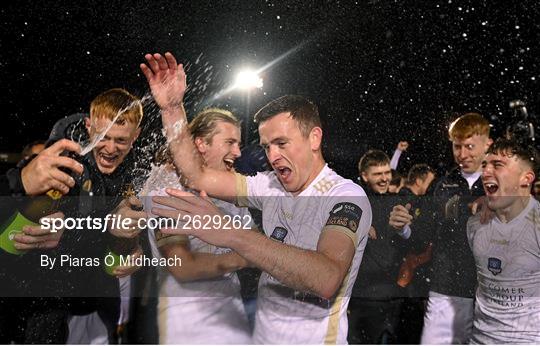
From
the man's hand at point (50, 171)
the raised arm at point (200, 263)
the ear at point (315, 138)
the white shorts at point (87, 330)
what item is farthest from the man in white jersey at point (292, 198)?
the white shorts at point (87, 330)

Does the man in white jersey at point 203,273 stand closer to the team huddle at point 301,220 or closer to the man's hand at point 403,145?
the team huddle at point 301,220

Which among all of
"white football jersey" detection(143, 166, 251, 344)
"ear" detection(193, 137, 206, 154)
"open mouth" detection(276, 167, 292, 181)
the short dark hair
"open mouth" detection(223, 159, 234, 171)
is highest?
the short dark hair

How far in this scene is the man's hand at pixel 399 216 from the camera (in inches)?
73.2

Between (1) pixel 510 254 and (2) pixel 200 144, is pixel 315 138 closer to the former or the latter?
(2) pixel 200 144

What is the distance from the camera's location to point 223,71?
178 centimetres

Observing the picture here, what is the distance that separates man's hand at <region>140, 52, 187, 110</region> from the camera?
66.9 inches

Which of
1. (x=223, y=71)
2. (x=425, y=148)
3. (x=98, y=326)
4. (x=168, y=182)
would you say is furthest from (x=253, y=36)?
(x=98, y=326)

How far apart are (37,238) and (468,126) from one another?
1.41 metres

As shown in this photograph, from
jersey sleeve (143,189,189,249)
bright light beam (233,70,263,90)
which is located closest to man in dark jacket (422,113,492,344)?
bright light beam (233,70,263,90)

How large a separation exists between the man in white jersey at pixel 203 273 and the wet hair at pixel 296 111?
112 mm

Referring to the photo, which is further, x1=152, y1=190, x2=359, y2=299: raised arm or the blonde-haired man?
the blonde-haired man

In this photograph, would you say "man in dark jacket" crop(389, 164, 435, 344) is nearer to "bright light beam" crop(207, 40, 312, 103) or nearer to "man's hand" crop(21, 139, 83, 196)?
"bright light beam" crop(207, 40, 312, 103)

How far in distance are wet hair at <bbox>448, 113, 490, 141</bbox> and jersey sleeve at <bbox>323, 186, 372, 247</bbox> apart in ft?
1.64

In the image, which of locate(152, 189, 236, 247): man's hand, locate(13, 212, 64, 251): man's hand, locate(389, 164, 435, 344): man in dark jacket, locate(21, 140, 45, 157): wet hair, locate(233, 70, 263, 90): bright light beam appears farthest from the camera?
locate(389, 164, 435, 344): man in dark jacket
